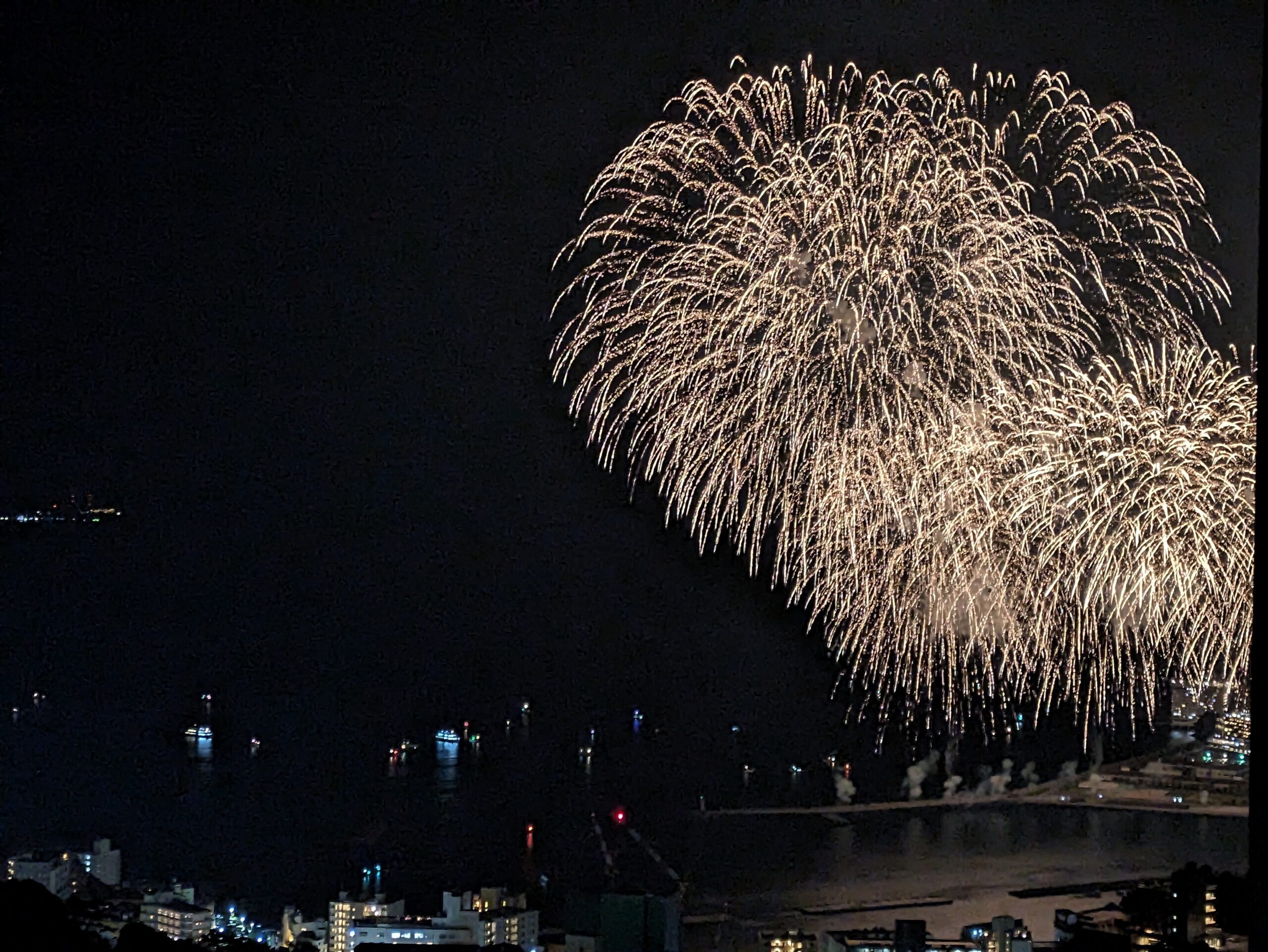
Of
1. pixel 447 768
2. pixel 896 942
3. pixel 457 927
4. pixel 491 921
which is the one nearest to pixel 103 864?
pixel 491 921

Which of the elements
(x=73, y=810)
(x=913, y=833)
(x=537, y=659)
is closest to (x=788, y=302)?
(x=913, y=833)

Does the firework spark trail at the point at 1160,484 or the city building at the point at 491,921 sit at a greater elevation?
the firework spark trail at the point at 1160,484

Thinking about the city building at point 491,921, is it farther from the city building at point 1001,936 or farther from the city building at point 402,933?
the city building at point 1001,936

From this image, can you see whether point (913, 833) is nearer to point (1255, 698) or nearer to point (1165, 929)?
point (1165, 929)

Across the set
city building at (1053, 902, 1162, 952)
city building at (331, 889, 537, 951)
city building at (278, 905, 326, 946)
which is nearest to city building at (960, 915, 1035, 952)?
city building at (1053, 902, 1162, 952)

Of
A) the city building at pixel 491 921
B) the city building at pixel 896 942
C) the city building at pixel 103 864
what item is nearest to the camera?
the city building at pixel 896 942

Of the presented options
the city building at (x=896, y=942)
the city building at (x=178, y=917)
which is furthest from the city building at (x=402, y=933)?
the city building at (x=896, y=942)

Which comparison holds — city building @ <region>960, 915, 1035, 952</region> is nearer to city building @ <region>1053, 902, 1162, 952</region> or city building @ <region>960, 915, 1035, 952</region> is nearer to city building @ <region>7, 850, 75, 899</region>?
city building @ <region>1053, 902, 1162, 952</region>
